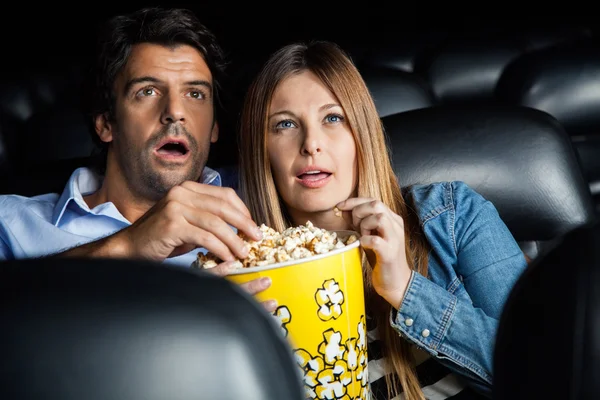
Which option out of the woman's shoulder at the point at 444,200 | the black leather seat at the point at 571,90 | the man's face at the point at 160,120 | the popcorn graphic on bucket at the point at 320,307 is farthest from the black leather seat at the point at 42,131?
the black leather seat at the point at 571,90

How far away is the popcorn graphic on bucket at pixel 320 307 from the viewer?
32.9 inches

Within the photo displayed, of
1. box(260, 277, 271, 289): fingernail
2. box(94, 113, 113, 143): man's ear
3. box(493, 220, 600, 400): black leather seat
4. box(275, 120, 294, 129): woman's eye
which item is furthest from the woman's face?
box(493, 220, 600, 400): black leather seat

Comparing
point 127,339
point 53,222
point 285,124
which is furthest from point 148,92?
point 127,339

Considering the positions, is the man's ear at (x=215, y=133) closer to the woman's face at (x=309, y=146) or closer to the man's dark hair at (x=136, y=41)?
the man's dark hair at (x=136, y=41)

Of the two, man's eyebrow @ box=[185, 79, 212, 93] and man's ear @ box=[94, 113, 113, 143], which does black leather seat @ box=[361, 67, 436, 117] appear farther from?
man's ear @ box=[94, 113, 113, 143]

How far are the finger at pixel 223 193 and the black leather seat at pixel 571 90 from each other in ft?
5.08

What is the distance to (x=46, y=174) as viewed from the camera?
2.00 metres

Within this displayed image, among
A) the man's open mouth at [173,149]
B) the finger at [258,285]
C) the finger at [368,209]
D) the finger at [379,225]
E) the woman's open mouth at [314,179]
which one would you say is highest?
the man's open mouth at [173,149]

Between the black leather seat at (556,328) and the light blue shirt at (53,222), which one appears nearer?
the black leather seat at (556,328)

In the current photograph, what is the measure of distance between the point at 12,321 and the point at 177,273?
9 cm

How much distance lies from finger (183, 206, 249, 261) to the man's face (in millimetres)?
789

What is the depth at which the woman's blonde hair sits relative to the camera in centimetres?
145

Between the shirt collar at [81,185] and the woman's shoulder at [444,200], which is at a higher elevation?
the shirt collar at [81,185]

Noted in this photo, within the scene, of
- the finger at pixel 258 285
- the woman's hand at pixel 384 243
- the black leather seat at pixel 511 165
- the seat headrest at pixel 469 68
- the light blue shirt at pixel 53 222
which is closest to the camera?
the finger at pixel 258 285
